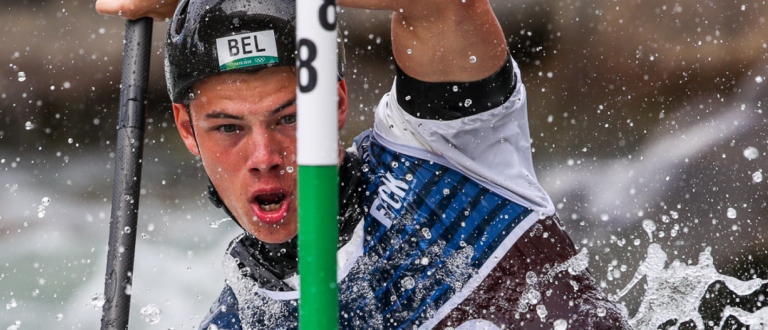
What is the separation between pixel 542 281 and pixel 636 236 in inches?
86.2

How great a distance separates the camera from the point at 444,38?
162cm

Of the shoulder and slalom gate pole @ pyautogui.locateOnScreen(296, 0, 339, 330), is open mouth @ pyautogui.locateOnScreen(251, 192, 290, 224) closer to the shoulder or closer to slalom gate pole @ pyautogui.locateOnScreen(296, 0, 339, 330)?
the shoulder

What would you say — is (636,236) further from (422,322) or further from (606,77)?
(422,322)

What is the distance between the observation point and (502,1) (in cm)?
421

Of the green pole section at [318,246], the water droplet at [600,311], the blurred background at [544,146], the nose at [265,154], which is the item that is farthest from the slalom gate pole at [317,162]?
the blurred background at [544,146]

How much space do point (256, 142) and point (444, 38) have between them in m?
0.46

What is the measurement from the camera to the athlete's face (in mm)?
1820

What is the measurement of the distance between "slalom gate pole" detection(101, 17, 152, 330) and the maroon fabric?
27.9 inches

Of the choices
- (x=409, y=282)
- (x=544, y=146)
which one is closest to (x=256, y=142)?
(x=409, y=282)

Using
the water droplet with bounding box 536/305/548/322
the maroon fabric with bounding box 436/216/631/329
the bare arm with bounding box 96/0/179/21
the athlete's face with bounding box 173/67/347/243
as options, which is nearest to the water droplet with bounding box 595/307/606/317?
the maroon fabric with bounding box 436/216/631/329

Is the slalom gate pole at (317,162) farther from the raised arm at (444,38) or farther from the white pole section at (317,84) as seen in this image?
the raised arm at (444,38)

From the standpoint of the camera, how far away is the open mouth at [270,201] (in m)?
1.85

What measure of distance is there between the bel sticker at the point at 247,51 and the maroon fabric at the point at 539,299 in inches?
24.8

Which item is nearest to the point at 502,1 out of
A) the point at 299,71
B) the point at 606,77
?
the point at 606,77
